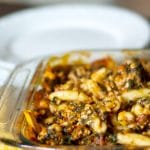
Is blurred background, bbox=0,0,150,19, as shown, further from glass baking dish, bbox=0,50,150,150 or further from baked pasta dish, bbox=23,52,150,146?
baked pasta dish, bbox=23,52,150,146

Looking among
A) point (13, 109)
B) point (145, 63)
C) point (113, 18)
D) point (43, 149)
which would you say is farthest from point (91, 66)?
point (113, 18)

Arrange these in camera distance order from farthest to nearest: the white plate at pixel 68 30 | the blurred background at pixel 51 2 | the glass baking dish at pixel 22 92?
1. the blurred background at pixel 51 2
2. the white plate at pixel 68 30
3. the glass baking dish at pixel 22 92

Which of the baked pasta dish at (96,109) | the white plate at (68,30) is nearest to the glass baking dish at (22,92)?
the baked pasta dish at (96,109)

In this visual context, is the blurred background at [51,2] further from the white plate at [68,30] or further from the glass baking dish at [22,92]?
the glass baking dish at [22,92]

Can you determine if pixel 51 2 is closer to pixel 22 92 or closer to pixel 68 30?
pixel 68 30

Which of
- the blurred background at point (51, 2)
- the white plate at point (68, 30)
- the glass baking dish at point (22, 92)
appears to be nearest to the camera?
the glass baking dish at point (22, 92)

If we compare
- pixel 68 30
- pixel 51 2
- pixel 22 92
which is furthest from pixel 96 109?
pixel 51 2
